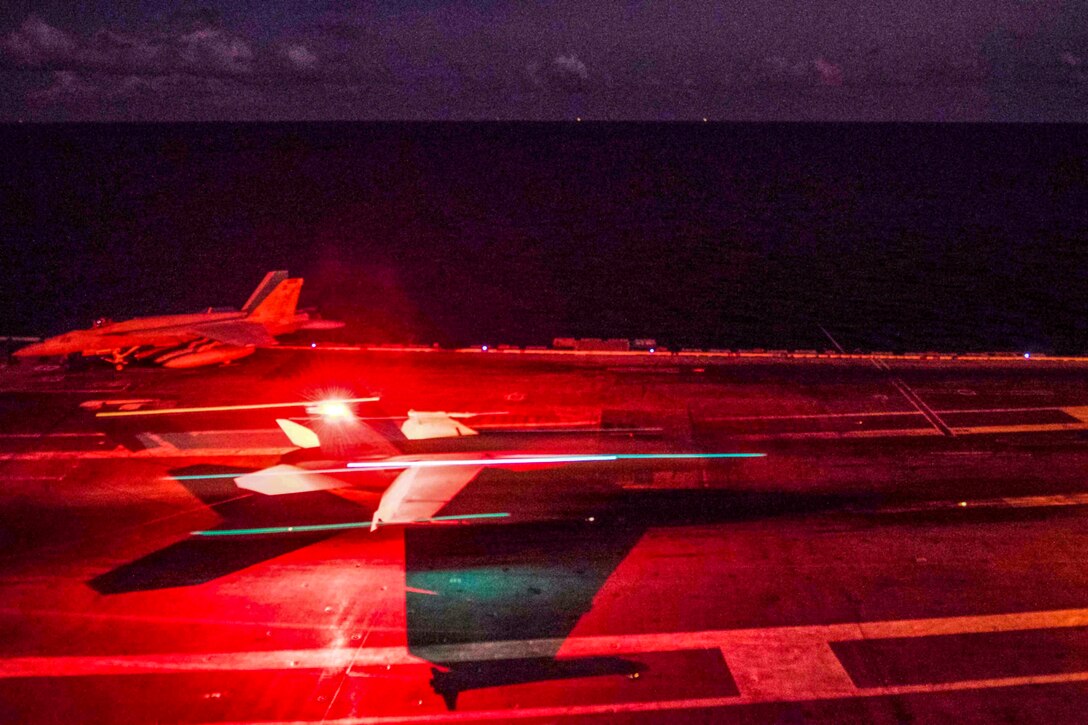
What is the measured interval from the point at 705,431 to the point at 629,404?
3736 mm

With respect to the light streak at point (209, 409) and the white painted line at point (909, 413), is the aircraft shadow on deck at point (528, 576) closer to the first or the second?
the white painted line at point (909, 413)

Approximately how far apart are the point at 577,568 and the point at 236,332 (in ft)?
85.4

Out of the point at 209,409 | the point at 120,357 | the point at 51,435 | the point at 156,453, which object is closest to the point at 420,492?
the point at 156,453

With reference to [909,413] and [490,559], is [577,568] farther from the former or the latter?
[909,413]

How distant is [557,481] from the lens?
23.6 meters

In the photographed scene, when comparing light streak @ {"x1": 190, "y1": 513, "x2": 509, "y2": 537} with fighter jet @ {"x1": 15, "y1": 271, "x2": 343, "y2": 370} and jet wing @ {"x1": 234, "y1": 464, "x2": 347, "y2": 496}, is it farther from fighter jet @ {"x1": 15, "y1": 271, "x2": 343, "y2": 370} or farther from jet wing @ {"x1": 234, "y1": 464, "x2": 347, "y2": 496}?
fighter jet @ {"x1": 15, "y1": 271, "x2": 343, "y2": 370}

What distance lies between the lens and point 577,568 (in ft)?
62.5

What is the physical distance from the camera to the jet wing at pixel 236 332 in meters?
37.8

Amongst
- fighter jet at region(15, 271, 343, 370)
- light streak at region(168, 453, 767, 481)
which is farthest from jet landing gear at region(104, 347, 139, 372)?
light streak at region(168, 453, 767, 481)

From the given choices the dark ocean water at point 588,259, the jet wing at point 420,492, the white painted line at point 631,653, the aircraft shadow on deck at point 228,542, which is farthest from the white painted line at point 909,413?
the dark ocean water at point 588,259

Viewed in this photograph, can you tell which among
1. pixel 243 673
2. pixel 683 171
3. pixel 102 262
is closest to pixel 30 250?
pixel 102 262

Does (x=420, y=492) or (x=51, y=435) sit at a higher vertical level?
(x=51, y=435)

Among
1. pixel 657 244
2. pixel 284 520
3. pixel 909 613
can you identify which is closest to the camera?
pixel 909 613

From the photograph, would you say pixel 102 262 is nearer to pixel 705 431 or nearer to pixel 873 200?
pixel 705 431
